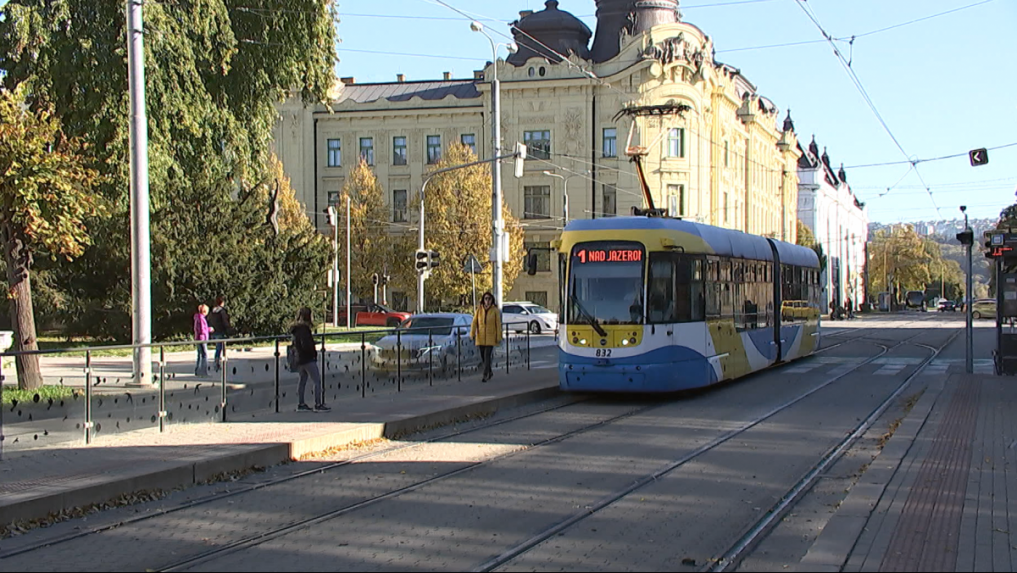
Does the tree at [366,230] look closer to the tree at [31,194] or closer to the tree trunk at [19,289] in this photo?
the tree trunk at [19,289]

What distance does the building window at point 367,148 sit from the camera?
6600 cm

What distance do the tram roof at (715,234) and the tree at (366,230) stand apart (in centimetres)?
3421

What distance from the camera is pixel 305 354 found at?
48.4ft

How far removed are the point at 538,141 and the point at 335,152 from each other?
549 inches

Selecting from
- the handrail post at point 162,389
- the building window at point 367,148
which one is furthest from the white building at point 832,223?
the handrail post at point 162,389

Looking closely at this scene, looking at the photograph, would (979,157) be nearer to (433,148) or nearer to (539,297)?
(539,297)

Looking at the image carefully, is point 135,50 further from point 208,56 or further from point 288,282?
point 288,282

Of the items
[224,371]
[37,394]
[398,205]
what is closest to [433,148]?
[398,205]

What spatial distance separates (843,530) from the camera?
25.4 ft

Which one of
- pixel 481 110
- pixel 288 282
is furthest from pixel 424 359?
pixel 481 110

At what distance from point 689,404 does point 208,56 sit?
14462mm

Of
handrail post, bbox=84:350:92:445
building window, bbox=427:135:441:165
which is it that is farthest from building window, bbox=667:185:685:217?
handrail post, bbox=84:350:92:445

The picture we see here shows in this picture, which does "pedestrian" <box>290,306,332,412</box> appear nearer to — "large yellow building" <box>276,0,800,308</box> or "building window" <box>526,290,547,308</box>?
"large yellow building" <box>276,0,800,308</box>

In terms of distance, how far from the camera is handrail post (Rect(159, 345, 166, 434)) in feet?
41.3
